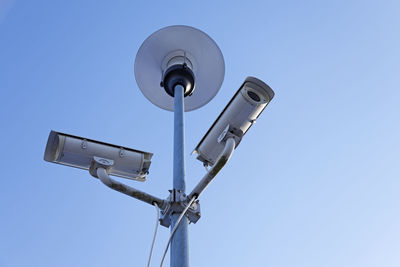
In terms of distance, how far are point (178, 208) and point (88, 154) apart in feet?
2.85

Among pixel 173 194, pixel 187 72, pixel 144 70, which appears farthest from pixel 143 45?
pixel 173 194

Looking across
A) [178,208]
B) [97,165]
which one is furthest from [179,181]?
[97,165]

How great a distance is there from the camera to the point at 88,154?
338 centimetres

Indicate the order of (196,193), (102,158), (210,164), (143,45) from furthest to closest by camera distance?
1. (143,45)
2. (210,164)
3. (102,158)
4. (196,193)

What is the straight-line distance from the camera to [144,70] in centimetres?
436

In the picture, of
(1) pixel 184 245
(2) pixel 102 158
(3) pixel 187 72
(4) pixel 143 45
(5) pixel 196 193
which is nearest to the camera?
(1) pixel 184 245

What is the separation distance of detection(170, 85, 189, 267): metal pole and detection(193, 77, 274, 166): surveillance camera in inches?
10.1

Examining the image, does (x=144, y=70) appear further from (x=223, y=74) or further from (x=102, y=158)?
(x=102, y=158)

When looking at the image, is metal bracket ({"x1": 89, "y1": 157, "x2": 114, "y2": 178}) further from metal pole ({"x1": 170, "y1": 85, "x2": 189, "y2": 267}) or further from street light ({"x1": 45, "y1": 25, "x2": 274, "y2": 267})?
metal pole ({"x1": 170, "y1": 85, "x2": 189, "y2": 267})

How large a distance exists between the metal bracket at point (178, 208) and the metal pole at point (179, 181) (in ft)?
0.11

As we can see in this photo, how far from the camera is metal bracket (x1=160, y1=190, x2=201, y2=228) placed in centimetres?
294

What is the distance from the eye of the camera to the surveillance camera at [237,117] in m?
3.46

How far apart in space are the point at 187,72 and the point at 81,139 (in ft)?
3.56

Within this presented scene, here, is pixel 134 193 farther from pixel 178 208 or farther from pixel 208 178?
pixel 208 178
